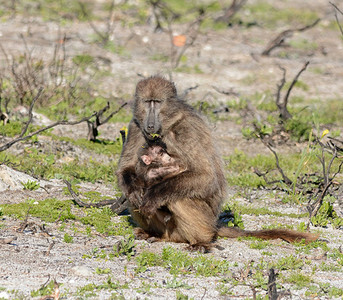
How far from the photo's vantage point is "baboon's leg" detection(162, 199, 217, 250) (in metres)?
5.41

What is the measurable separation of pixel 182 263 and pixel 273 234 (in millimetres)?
1259

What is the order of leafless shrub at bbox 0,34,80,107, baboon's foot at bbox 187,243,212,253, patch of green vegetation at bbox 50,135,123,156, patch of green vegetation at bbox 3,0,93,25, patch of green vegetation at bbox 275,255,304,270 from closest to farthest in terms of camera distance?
patch of green vegetation at bbox 275,255,304,270
baboon's foot at bbox 187,243,212,253
patch of green vegetation at bbox 50,135,123,156
leafless shrub at bbox 0,34,80,107
patch of green vegetation at bbox 3,0,93,25

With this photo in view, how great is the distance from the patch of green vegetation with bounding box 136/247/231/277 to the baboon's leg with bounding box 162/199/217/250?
0.35 m

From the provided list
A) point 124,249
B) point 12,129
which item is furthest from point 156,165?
point 12,129

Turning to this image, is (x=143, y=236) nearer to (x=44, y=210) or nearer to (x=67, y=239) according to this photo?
(x=67, y=239)

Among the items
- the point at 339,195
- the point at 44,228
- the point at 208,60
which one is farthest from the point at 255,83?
the point at 44,228

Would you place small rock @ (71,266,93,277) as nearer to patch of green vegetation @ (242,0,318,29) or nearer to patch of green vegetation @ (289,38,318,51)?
patch of green vegetation @ (289,38,318,51)

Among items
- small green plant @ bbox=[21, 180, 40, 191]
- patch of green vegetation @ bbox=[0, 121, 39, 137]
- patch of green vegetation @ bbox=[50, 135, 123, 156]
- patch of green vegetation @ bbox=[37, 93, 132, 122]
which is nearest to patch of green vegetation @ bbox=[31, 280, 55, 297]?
small green plant @ bbox=[21, 180, 40, 191]

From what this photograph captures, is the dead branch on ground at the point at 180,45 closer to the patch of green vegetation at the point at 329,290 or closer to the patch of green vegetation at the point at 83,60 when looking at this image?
the patch of green vegetation at the point at 83,60

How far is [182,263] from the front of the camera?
4.87 metres

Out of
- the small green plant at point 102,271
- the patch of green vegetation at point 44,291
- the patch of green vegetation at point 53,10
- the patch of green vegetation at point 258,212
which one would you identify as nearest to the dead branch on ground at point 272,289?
the small green plant at point 102,271

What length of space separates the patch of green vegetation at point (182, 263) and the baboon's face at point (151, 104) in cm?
117

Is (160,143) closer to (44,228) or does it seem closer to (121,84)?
(44,228)

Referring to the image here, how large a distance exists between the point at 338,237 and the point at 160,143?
82.2 inches
